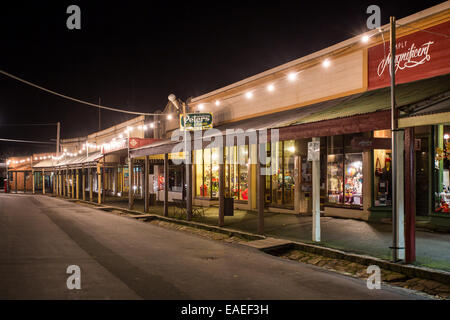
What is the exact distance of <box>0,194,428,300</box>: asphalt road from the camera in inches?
236

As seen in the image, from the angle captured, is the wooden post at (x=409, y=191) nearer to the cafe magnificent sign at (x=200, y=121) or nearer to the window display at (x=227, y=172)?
the window display at (x=227, y=172)

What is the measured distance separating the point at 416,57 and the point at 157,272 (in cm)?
933

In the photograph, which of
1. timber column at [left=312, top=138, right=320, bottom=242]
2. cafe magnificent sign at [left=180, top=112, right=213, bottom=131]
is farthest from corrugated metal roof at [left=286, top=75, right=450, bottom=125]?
cafe magnificent sign at [left=180, top=112, right=213, bottom=131]

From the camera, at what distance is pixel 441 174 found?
11.3 metres

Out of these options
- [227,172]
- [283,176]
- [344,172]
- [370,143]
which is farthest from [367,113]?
[227,172]

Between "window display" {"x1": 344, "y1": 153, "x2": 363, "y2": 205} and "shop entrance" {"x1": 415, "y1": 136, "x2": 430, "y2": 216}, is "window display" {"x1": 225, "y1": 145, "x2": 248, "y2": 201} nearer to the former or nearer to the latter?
"window display" {"x1": 344, "y1": 153, "x2": 363, "y2": 205}

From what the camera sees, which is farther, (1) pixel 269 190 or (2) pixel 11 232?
(1) pixel 269 190

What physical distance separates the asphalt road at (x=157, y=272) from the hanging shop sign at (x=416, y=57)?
268 inches

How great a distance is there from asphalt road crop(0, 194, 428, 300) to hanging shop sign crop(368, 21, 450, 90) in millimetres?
6801

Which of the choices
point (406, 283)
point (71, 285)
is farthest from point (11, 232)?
point (406, 283)

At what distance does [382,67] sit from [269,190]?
7553 mm

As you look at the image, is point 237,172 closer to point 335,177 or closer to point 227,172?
point 227,172

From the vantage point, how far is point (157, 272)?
724 cm
